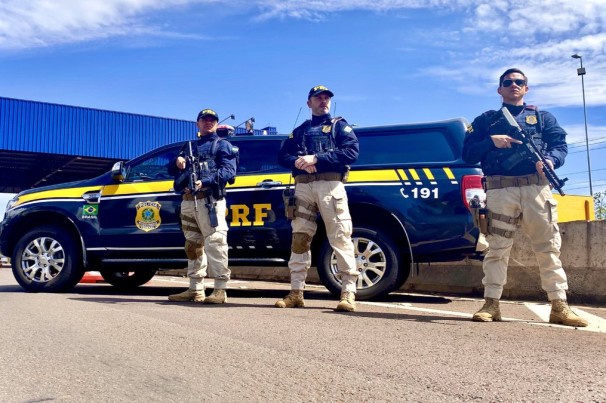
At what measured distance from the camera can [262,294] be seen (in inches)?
280

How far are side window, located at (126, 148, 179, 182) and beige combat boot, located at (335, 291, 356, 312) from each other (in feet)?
9.17

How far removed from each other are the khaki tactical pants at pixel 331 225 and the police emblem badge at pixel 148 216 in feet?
6.68

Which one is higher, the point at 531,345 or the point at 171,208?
the point at 171,208

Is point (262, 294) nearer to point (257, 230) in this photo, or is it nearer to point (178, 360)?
point (257, 230)

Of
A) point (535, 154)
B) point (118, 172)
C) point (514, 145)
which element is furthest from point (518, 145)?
point (118, 172)

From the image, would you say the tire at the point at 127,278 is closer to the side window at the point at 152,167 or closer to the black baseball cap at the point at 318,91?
the side window at the point at 152,167

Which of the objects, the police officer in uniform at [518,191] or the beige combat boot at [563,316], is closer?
the beige combat boot at [563,316]

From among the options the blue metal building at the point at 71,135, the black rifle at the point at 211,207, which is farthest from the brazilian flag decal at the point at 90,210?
the blue metal building at the point at 71,135

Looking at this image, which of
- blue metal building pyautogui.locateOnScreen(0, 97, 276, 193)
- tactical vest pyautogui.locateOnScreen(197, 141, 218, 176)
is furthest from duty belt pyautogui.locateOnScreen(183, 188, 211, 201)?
blue metal building pyautogui.locateOnScreen(0, 97, 276, 193)

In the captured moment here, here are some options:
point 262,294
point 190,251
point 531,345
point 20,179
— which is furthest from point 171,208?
point 20,179

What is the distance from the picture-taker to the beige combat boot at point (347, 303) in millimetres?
4918

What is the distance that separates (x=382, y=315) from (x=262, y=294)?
103 inches

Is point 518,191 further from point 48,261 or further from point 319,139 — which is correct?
point 48,261

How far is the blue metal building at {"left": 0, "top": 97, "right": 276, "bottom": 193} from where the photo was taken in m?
24.4
